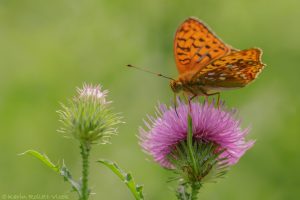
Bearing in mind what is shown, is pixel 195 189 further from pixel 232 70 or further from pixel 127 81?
pixel 127 81

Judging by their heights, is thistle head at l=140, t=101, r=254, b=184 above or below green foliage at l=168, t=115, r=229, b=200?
above

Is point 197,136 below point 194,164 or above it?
above

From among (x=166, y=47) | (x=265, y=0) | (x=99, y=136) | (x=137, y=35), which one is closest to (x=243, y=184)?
(x=166, y=47)

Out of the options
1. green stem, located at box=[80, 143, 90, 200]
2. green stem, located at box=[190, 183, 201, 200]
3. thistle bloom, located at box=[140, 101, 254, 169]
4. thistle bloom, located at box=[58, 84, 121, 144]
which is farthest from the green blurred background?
green stem, located at box=[80, 143, 90, 200]

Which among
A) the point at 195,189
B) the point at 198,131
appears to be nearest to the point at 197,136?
the point at 198,131

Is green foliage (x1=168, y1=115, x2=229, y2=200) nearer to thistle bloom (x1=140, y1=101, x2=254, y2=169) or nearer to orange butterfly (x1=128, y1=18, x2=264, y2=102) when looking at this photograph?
thistle bloom (x1=140, y1=101, x2=254, y2=169)

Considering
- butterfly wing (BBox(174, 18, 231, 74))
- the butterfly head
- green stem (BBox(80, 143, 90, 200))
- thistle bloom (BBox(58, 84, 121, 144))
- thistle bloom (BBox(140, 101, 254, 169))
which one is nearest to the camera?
green stem (BBox(80, 143, 90, 200))

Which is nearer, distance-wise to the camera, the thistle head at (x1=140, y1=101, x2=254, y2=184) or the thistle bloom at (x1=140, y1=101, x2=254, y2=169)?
the thistle head at (x1=140, y1=101, x2=254, y2=184)
